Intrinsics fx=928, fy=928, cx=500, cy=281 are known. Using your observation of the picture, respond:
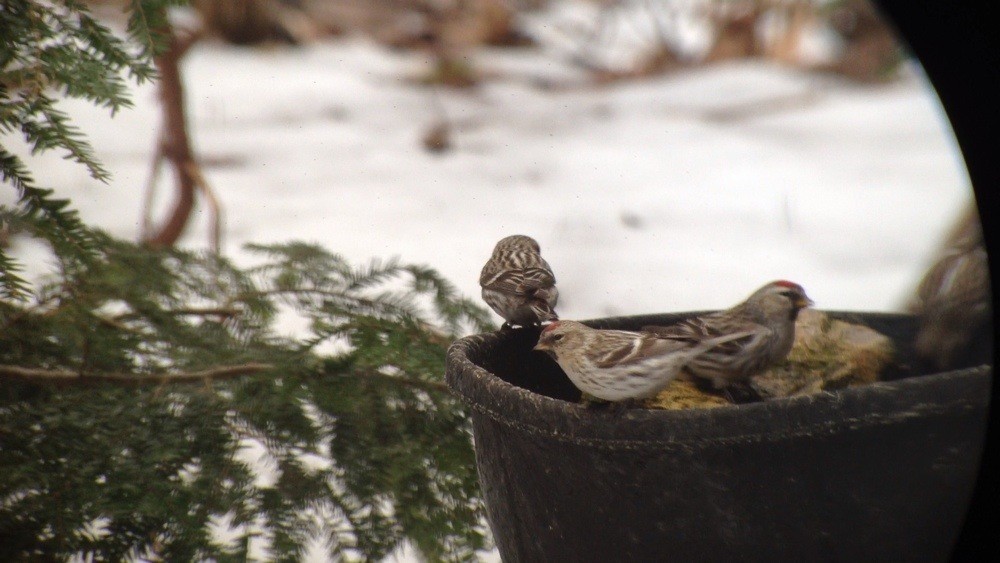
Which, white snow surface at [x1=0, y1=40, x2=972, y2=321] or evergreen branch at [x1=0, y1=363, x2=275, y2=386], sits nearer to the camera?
evergreen branch at [x1=0, y1=363, x2=275, y2=386]

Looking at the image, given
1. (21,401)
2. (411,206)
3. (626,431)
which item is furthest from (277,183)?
(626,431)

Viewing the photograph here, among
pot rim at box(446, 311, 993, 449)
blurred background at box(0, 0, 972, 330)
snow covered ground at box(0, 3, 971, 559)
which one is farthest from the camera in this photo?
blurred background at box(0, 0, 972, 330)

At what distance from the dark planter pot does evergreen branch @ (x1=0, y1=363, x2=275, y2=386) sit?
31.1 inches

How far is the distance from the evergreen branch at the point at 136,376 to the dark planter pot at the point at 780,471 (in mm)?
790

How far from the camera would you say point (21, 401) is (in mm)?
1725

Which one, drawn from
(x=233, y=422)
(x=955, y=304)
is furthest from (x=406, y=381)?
(x=955, y=304)

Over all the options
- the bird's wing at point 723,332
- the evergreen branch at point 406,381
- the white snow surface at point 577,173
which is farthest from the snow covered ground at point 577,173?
the bird's wing at point 723,332

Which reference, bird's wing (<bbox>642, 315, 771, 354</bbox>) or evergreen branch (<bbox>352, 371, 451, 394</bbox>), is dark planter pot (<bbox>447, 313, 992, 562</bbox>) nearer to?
bird's wing (<bbox>642, 315, 771, 354</bbox>)

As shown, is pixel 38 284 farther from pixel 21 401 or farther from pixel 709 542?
pixel 709 542

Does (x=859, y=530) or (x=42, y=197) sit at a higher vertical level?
(x=42, y=197)

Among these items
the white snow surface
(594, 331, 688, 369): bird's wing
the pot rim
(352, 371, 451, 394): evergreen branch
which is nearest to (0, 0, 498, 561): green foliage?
(352, 371, 451, 394): evergreen branch

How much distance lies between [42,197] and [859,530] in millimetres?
1304

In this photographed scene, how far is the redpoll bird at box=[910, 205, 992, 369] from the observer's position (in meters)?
1.16

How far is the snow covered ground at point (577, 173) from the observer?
8.65 ft
